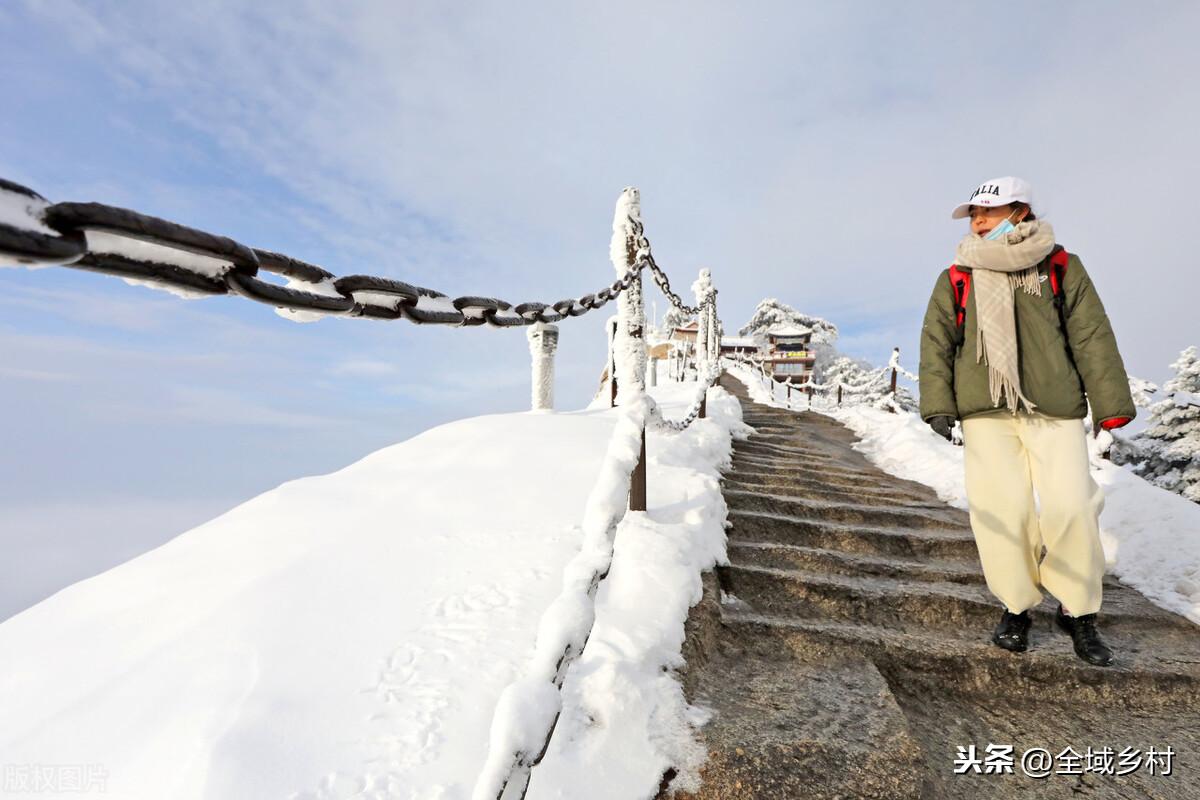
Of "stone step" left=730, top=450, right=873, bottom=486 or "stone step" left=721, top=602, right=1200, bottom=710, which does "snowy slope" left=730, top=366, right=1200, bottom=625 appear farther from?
"stone step" left=721, top=602, right=1200, bottom=710

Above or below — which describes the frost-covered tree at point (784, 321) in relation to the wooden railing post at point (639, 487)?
above

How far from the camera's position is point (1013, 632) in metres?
2.70

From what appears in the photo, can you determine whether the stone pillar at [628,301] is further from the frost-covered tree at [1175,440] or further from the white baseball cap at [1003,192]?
the frost-covered tree at [1175,440]

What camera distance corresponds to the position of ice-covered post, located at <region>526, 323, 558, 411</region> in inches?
316

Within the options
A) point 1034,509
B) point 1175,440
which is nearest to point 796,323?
point 1175,440

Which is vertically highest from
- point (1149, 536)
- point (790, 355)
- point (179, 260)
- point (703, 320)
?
point (790, 355)

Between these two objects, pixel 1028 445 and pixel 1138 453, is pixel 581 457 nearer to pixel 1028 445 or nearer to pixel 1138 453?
pixel 1028 445

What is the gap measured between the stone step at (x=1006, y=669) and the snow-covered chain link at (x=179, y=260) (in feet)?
7.35

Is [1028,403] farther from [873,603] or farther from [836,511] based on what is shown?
[836,511]

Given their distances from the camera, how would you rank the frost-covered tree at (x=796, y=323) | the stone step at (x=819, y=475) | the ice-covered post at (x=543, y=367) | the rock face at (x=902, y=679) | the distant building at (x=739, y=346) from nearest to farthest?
the rock face at (x=902, y=679)
the stone step at (x=819, y=475)
the ice-covered post at (x=543, y=367)
the distant building at (x=739, y=346)
the frost-covered tree at (x=796, y=323)

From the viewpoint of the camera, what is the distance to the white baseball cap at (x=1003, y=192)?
2707mm

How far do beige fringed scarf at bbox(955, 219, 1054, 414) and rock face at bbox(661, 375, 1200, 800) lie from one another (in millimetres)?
1226

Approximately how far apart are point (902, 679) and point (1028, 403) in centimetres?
142

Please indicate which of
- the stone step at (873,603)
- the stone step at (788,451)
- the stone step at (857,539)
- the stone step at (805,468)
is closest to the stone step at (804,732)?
the stone step at (873,603)
